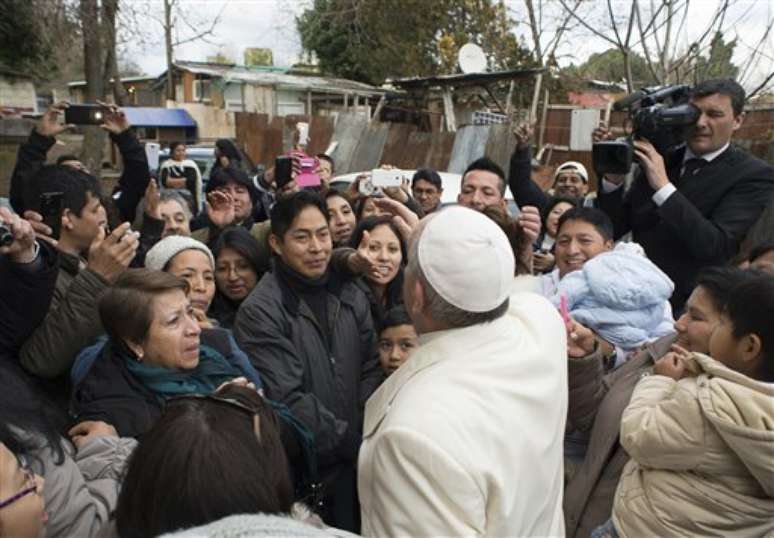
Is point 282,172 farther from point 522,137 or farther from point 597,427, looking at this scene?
point 597,427

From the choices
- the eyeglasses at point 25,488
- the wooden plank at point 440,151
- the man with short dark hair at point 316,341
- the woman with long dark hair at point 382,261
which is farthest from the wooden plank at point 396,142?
the eyeglasses at point 25,488

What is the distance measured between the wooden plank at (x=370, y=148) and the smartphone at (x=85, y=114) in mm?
8425

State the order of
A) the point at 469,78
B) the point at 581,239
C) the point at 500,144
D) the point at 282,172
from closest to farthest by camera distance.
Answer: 1. the point at 581,239
2. the point at 282,172
3. the point at 500,144
4. the point at 469,78

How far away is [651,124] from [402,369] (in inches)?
81.3

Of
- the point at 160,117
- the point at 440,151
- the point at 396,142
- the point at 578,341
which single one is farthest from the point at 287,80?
the point at 578,341

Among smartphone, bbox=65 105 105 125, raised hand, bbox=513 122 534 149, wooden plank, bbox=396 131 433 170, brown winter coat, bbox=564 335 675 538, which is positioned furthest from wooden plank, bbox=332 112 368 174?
brown winter coat, bbox=564 335 675 538

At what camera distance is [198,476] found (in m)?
1.10

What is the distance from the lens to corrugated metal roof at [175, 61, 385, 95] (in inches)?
838

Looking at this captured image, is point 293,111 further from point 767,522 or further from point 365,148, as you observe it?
point 767,522

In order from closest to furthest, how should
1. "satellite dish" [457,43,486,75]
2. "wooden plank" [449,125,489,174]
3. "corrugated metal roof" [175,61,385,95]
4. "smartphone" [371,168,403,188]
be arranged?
"smartphone" [371,168,403,188] < "wooden plank" [449,125,489,174] < "satellite dish" [457,43,486,75] < "corrugated metal roof" [175,61,385,95]

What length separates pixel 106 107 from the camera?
374 centimetres

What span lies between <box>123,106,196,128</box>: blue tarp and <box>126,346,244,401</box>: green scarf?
65.0ft

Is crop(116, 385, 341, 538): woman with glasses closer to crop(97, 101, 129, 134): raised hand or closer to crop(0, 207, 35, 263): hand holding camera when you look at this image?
crop(0, 207, 35, 263): hand holding camera

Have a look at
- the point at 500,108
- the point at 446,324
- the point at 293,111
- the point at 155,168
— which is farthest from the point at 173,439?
the point at 293,111
